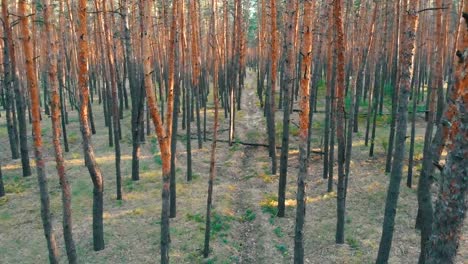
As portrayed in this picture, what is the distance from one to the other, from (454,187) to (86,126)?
340 inches

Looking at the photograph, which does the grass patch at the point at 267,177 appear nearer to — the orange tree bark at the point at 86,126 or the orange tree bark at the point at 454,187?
the orange tree bark at the point at 86,126

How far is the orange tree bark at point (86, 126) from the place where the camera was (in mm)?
8641

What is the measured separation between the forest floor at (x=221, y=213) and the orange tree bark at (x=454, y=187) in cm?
692

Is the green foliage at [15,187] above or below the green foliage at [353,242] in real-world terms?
above

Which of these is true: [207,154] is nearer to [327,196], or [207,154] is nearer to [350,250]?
[327,196]

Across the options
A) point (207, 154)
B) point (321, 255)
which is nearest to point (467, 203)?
point (321, 255)

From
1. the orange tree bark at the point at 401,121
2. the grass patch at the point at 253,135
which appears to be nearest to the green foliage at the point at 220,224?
the orange tree bark at the point at 401,121

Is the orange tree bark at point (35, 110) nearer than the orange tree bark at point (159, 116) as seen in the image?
No

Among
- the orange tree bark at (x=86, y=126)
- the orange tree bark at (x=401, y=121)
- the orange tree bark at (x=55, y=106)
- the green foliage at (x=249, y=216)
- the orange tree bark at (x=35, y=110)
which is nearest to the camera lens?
the orange tree bark at (x=35, y=110)

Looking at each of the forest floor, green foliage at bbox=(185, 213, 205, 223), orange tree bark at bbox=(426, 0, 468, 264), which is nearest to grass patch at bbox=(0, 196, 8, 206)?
the forest floor

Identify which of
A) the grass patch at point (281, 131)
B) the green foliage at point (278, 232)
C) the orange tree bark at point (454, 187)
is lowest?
the green foliage at point (278, 232)

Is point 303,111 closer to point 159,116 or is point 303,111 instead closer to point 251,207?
point 159,116

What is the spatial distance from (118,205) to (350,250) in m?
8.90

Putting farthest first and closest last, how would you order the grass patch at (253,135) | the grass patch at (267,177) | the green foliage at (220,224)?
the grass patch at (253,135)
the grass patch at (267,177)
the green foliage at (220,224)
